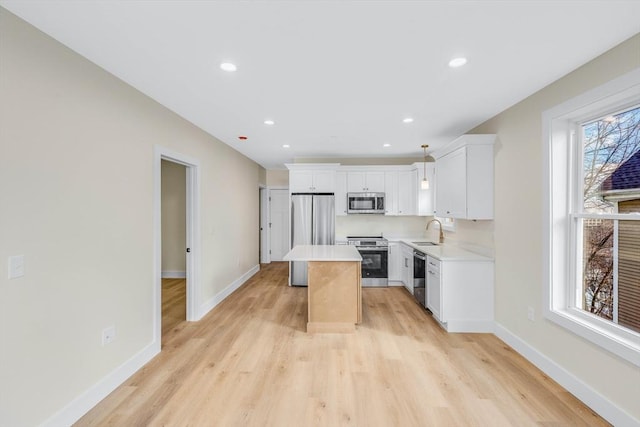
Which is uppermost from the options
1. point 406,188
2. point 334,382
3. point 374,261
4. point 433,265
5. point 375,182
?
point 375,182

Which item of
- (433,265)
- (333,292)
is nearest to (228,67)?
(333,292)

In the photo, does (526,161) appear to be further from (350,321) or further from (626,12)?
(350,321)

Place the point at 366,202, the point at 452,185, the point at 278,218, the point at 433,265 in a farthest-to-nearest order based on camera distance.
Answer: the point at 278,218
the point at 366,202
the point at 452,185
the point at 433,265

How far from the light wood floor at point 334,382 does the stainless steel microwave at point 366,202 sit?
229 cm

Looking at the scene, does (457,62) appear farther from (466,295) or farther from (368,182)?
(368,182)

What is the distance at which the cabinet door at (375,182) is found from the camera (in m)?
5.34

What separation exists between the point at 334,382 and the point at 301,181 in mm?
3570

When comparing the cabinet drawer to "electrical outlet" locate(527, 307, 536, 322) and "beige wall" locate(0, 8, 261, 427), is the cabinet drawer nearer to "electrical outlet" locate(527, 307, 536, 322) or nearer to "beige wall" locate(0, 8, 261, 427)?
"electrical outlet" locate(527, 307, 536, 322)

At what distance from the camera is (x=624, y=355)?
1.78 m

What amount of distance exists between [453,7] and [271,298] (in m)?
4.19

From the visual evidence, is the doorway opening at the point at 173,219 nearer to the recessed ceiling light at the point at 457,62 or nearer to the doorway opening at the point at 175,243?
the doorway opening at the point at 175,243

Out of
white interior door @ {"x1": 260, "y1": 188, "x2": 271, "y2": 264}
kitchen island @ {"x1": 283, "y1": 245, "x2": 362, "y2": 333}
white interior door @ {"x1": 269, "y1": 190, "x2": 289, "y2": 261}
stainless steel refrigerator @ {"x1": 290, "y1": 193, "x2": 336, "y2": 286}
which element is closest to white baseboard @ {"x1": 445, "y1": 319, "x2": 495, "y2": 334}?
kitchen island @ {"x1": 283, "y1": 245, "x2": 362, "y2": 333}

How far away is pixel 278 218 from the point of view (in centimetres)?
732

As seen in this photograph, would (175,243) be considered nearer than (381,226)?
No
